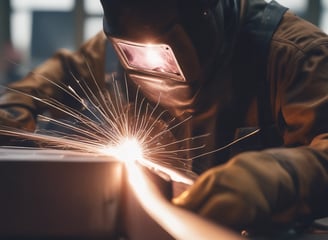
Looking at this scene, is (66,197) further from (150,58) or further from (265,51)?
(265,51)

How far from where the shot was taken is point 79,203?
0.84m

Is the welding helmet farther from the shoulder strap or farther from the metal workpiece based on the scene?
the metal workpiece

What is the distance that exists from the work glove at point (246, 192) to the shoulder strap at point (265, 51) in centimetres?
43

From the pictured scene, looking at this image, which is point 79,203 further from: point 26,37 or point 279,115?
point 26,37

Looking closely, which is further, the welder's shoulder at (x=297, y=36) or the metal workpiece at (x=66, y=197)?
the welder's shoulder at (x=297, y=36)

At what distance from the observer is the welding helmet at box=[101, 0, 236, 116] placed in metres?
1.01

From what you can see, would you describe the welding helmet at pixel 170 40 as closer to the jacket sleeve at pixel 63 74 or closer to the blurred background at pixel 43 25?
the jacket sleeve at pixel 63 74

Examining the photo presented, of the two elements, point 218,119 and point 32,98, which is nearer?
point 218,119

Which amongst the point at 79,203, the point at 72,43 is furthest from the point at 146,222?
the point at 72,43

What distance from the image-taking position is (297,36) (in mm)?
1130

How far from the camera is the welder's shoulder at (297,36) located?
110 centimetres

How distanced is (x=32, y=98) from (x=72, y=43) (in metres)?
3.05

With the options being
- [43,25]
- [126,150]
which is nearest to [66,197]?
[126,150]

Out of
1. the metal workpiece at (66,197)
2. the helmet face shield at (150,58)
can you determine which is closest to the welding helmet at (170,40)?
the helmet face shield at (150,58)
